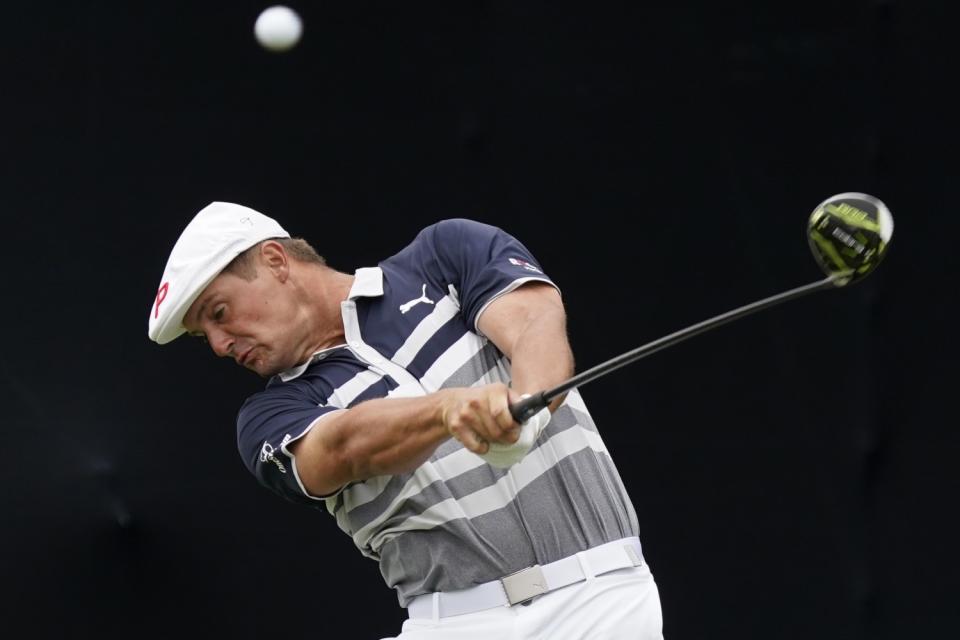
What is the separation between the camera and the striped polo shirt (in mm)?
2816

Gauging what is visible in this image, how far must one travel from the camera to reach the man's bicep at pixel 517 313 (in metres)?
2.79

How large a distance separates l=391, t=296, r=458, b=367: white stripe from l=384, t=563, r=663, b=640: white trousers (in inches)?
19.0

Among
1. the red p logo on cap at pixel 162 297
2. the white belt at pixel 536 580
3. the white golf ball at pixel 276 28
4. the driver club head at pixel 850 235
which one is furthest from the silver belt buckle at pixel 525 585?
the white golf ball at pixel 276 28

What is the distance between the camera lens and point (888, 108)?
4.26m

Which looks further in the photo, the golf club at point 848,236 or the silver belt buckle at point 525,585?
the silver belt buckle at point 525,585

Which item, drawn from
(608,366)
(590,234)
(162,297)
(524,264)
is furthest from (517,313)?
(590,234)

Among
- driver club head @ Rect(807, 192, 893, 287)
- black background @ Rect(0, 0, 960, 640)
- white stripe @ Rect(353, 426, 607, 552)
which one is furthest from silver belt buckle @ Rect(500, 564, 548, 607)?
black background @ Rect(0, 0, 960, 640)

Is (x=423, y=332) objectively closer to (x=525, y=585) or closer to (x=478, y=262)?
(x=478, y=262)

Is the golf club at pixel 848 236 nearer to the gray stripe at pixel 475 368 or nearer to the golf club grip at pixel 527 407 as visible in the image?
the golf club grip at pixel 527 407

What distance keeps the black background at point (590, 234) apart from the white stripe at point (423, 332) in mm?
1306

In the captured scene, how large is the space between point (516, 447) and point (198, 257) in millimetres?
848

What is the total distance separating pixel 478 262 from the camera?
293cm

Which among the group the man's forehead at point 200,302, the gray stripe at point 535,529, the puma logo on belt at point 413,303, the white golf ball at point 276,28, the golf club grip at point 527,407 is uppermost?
the white golf ball at point 276,28

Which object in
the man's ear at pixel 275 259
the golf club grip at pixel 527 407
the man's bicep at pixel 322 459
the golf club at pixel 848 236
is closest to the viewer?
the golf club grip at pixel 527 407
